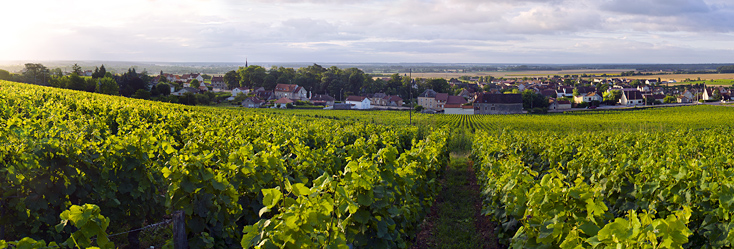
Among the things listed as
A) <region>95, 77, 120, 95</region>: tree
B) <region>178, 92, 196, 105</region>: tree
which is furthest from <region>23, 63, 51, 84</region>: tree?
<region>178, 92, 196, 105</region>: tree

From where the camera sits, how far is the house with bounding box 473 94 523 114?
8481 centimetres

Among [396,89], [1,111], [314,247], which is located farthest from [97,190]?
[396,89]

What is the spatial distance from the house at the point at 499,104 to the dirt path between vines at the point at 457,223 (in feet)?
238

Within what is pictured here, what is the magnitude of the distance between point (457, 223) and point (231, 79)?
12438 cm

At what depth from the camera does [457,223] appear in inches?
420

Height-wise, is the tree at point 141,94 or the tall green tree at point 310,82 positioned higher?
the tall green tree at point 310,82

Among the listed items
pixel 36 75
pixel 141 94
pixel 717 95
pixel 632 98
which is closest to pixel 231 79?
pixel 36 75

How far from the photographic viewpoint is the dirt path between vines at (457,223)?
9.26m

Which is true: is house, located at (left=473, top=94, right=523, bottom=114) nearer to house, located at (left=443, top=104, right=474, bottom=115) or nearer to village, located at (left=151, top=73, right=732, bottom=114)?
village, located at (left=151, top=73, right=732, bottom=114)

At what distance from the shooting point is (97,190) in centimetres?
614

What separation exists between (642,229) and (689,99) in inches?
5437

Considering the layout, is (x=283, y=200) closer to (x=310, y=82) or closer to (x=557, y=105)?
(x=557, y=105)

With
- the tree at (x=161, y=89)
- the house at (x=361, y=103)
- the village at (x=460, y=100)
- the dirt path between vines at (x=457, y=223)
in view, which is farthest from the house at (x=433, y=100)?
the dirt path between vines at (x=457, y=223)

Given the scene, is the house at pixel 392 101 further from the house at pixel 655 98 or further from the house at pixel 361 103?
the house at pixel 655 98
